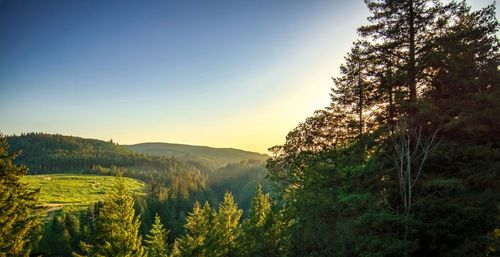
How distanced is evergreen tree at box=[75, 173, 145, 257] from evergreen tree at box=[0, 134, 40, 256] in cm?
459

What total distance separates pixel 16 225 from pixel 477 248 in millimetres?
26719

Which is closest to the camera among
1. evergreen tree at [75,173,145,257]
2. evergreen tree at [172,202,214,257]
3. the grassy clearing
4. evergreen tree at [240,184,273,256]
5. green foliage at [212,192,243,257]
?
evergreen tree at [75,173,145,257]

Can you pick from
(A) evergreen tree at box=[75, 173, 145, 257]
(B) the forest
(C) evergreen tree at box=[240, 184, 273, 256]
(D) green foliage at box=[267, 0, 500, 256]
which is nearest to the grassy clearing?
(C) evergreen tree at box=[240, 184, 273, 256]

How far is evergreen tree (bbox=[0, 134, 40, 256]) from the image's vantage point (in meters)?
19.6

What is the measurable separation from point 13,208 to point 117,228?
7.98 metres

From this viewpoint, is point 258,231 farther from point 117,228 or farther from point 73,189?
point 73,189

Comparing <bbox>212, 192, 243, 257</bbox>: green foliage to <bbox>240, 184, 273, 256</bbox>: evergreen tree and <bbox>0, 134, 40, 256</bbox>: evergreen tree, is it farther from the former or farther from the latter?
<bbox>0, 134, 40, 256</bbox>: evergreen tree

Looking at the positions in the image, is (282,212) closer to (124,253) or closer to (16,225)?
(124,253)

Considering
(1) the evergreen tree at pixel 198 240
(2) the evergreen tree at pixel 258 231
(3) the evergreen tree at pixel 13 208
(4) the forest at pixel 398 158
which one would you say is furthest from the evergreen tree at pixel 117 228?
(2) the evergreen tree at pixel 258 231

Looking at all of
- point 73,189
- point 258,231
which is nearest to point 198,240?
point 258,231

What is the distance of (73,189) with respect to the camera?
15988cm

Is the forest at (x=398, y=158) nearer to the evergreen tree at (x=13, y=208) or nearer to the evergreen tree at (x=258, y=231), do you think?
the evergreen tree at (x=13, y=208)

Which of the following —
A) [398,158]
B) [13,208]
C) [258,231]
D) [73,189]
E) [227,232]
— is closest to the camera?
[398,158]

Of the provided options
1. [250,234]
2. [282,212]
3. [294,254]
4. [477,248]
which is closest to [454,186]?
[477,248]
